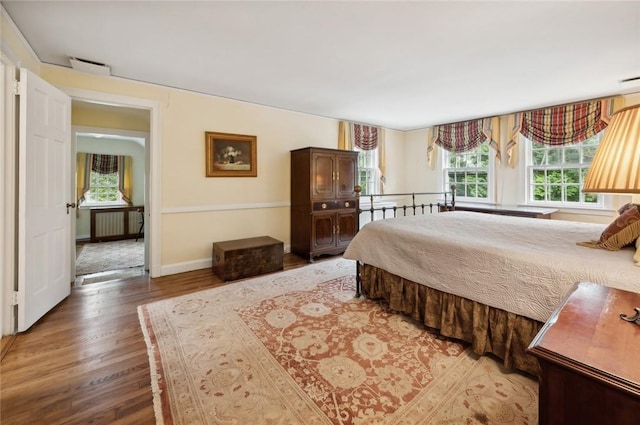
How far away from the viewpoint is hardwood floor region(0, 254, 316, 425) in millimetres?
1500

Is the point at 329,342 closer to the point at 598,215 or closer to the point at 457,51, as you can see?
the point at 457,51

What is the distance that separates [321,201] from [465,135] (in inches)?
121

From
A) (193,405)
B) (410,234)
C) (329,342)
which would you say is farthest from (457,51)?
(193,405)

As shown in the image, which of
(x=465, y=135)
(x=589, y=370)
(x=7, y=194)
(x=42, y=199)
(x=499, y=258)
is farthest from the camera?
(x=465, y=135)

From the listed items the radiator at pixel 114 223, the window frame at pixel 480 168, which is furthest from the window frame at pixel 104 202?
the window frame at pixel 480 168

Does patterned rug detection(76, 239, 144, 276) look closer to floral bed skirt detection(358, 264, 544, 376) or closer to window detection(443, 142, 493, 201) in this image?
floral bed skirt detection(358, 264, 544, 376)

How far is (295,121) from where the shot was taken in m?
4.74

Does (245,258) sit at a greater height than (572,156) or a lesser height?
lesser

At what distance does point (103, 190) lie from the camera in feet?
21.4

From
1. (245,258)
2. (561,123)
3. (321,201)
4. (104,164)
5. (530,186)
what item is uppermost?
(561,123)

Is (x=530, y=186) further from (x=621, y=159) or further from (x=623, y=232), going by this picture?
(x=621, y=159)

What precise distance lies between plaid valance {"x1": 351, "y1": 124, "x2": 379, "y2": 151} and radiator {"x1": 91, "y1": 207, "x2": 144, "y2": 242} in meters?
5.08

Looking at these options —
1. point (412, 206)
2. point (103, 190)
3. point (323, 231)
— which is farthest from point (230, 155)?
point (103, 190)

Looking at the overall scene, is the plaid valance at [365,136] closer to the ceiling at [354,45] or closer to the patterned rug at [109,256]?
the ceiling at [354,45]
